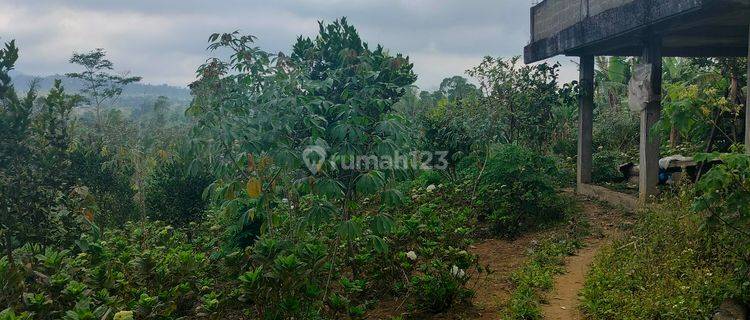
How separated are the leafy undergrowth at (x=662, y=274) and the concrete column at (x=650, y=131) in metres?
1.87

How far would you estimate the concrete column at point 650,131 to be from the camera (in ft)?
26.7

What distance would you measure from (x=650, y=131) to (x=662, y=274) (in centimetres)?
351

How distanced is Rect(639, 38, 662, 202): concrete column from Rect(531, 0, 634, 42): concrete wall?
87cm

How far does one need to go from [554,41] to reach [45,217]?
8095 millimetres

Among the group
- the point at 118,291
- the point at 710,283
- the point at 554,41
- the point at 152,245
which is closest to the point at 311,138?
the point at 118,291

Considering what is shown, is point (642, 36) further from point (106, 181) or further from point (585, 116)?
point (106, 181)

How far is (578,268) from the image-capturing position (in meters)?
6.30

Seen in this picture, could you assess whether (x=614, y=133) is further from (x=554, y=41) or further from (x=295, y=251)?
(x=295, y=251)

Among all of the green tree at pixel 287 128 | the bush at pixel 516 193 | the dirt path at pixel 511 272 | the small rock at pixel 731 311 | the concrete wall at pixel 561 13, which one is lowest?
the dirt path at pixel 511 272

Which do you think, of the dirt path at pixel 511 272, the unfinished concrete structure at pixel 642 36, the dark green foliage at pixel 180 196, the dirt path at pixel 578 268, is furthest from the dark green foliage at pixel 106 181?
the unfinished concrete structure at pixel 642 36

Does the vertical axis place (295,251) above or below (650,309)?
above

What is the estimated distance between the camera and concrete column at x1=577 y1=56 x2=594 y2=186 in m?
10.5

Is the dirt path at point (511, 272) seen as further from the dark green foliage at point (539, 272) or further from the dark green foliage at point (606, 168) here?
the dark green foliage at point (606, 168)

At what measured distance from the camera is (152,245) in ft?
20.8
